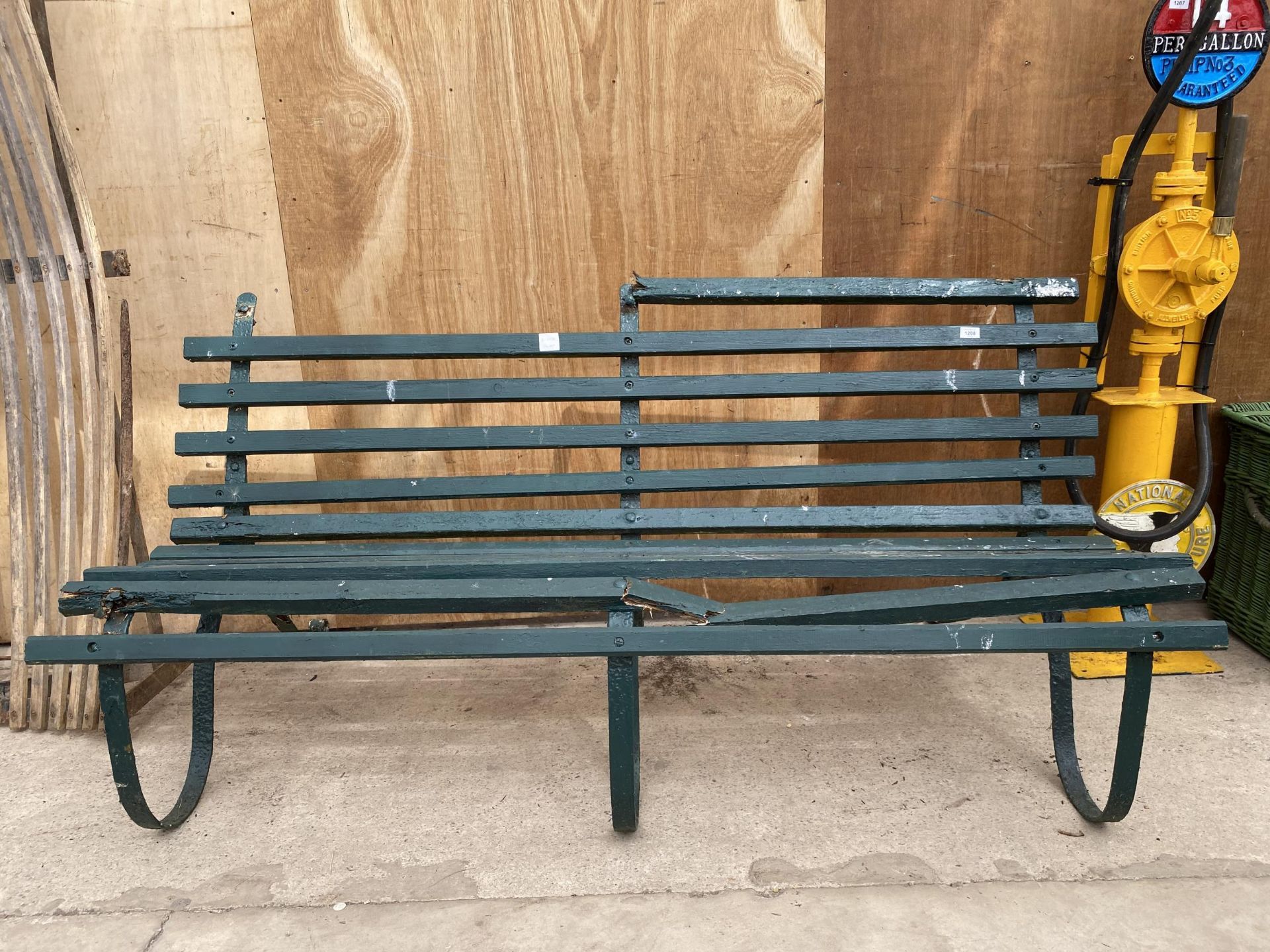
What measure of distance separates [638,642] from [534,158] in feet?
5.85

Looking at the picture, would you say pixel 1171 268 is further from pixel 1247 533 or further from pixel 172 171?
pixel 172 171

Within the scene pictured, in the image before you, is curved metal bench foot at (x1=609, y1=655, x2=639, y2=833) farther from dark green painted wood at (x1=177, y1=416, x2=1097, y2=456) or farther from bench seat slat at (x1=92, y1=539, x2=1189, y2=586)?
dark green painted wood at (x1=177, y1=416, x2=1097, y2=456)

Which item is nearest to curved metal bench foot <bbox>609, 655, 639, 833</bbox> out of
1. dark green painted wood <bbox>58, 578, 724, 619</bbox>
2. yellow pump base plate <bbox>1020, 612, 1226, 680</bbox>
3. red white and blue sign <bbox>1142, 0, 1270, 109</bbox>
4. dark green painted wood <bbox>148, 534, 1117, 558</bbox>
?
dark green painted wood <bbox>58, 578, 724, 619</bbox>

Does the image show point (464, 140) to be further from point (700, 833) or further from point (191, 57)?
point (700, 833)

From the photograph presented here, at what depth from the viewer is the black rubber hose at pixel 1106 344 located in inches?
95.3

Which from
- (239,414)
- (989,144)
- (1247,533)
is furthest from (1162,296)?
(239,414)

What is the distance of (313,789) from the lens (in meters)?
2.26

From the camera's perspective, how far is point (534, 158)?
2.84 meters

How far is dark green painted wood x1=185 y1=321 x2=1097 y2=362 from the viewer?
2408 millimetres

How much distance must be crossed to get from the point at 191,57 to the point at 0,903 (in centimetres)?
248

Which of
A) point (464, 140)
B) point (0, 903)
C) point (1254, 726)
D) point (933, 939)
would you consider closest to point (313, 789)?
point (0, 903)

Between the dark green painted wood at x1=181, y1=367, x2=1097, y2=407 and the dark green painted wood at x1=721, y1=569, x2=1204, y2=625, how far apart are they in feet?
2.33

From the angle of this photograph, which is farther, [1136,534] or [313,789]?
[1136,534]

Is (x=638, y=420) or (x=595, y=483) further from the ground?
(x=638, y=420)
